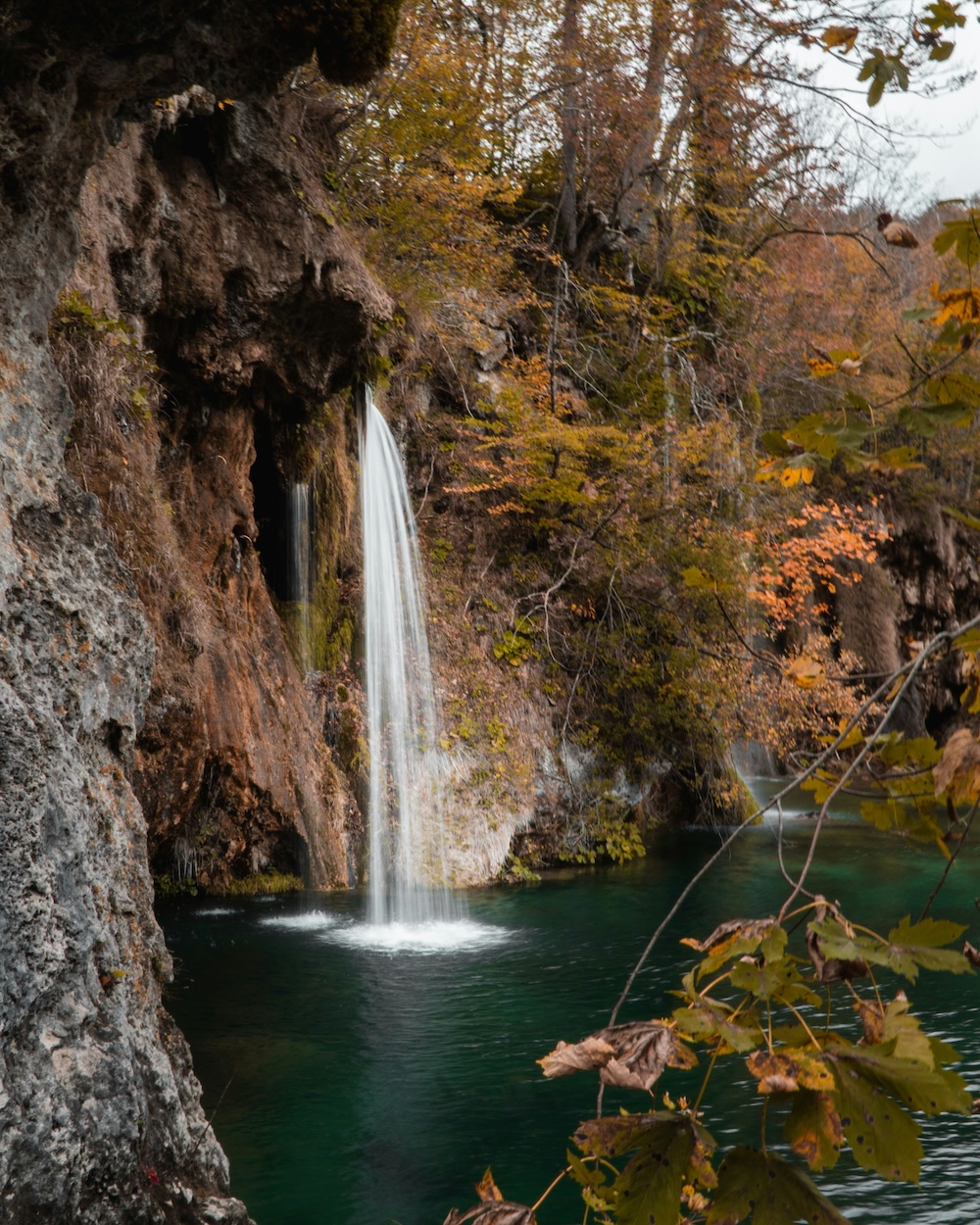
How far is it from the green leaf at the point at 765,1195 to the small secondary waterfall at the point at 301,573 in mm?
9653

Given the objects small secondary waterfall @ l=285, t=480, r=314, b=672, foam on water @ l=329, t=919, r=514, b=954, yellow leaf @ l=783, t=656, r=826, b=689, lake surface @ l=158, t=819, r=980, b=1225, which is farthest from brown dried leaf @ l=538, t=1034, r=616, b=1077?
small secondary waterfall @ l=285, t=480, r=314, b=672

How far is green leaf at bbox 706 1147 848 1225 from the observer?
1.03 meters

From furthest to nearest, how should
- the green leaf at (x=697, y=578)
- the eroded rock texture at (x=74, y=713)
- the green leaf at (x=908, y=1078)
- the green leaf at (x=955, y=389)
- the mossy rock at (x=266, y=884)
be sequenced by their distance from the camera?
1. the mossy rock at (x=266, y=884)
2. the eroded rock texture at (x=74, y=713)
3. the green leaf at (x=955, y=389)
4. the green leaf at (x=697, y=578)
5. the green leaf at (x=908, y=1078)

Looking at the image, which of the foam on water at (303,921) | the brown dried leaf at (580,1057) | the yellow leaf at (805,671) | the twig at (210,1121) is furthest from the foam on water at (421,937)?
the brown dried leaf at (580,1057)

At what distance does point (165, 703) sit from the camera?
705 cm

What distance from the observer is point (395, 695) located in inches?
434

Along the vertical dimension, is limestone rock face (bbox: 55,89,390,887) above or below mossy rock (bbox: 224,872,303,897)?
above

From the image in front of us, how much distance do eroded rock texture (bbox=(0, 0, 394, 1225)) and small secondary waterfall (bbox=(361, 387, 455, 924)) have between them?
6721mm

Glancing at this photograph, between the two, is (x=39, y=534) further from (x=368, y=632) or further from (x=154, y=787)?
(x=368, y=632)

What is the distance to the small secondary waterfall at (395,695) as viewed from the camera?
10.5 meters

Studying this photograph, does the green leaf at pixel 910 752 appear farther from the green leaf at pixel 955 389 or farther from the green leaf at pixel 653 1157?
the green leaf at pixel 653 1157

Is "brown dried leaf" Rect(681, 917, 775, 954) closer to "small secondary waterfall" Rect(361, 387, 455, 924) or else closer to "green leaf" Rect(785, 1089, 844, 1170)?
"green leaf" Rect(785, 1089, 844, 1170)

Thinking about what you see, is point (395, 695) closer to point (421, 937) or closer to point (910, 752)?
point (421, 937)

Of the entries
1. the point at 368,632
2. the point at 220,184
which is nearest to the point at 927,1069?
the point at 220,184
